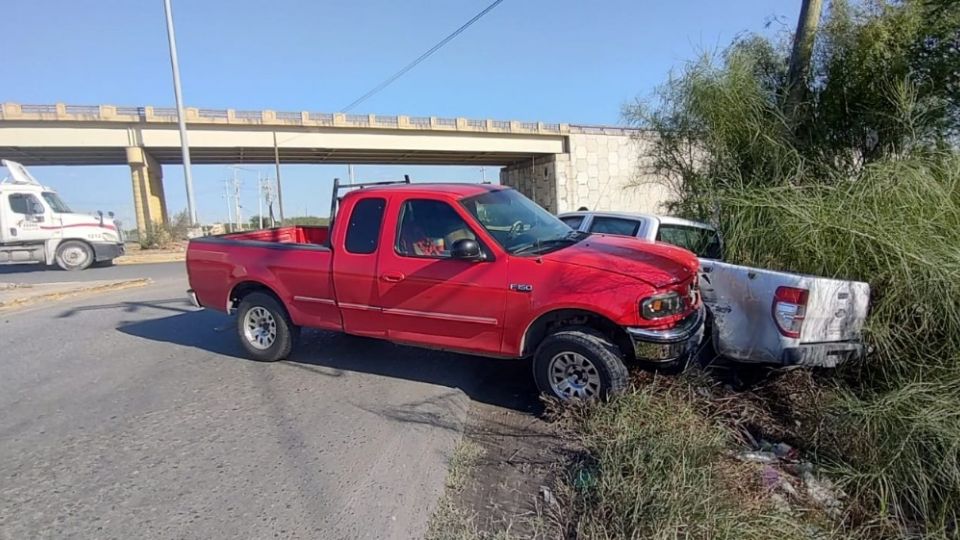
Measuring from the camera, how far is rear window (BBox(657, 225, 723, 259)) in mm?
6027

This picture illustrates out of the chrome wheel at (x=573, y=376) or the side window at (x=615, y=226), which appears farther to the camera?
the side window at (x=615, y=226)

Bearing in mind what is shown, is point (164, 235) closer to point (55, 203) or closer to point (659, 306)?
point (55, 203)

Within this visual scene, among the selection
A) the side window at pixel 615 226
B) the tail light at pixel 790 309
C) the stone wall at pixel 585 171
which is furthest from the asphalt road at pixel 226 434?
the stone wall at pixel 585 171

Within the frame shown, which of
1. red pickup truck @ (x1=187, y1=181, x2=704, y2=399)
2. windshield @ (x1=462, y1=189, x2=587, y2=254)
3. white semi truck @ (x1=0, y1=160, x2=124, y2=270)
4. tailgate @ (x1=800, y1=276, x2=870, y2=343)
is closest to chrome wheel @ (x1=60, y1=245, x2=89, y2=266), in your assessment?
white semi truck @ (x1=0, y1=160, x2=124, y2=270)

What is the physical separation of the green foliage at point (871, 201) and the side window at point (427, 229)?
2.71m

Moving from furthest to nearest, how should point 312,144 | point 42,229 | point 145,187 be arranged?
point 312,144, point 145,187, point 42,229

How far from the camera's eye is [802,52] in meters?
6.66

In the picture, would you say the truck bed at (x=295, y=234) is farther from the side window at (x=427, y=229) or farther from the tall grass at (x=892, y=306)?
the tall grass at (x=892, y=306)

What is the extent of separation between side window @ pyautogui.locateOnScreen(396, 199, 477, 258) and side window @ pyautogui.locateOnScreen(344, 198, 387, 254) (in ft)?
0.85

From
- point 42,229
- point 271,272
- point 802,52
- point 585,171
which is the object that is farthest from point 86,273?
point 585,171

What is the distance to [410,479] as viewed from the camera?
10.9 feet

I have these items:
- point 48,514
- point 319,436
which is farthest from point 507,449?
point 48,514

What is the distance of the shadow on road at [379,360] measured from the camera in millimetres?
4902

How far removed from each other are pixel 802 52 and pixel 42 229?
20.4 meters
